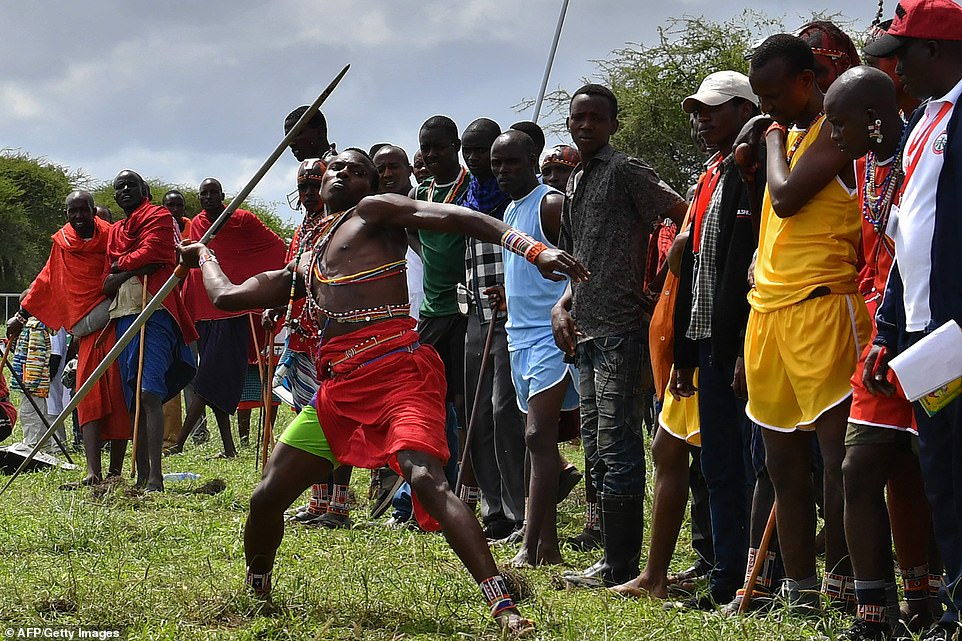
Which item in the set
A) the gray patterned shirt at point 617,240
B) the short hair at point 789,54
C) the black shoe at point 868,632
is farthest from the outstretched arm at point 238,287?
the black shoe at point 868,632

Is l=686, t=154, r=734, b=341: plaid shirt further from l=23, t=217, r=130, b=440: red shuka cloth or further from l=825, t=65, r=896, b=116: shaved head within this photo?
l=23, t=217, r=130, b=440: red shuka cloth

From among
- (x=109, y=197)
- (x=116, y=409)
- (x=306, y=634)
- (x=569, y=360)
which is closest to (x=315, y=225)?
(x=569, y=360)

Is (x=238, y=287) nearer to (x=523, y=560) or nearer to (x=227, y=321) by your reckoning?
(x=523, y=560)

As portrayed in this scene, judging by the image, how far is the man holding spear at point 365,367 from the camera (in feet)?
16.0

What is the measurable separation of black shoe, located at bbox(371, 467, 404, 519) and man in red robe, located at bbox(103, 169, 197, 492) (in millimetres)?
1806

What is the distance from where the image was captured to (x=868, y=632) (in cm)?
421

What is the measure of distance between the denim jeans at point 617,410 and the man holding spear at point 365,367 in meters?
0.97

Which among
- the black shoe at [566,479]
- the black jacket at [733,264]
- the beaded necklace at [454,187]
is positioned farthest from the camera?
the beaded necklace at [454,187]

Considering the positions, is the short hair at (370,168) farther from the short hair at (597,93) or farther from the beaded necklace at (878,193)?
the beaded necklace at (878,193)

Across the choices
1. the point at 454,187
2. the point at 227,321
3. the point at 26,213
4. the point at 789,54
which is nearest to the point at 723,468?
the point at 789,54

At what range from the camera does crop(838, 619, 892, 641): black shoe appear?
13.8 ft

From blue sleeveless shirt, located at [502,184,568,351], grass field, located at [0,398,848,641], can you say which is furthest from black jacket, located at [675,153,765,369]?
blue sleeveless shirt, located at [502,184,568,351]

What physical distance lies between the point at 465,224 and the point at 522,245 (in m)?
0.28

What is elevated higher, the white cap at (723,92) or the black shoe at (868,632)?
the white cap at (723,92)
